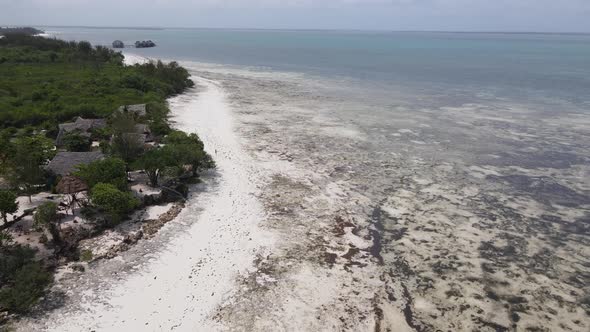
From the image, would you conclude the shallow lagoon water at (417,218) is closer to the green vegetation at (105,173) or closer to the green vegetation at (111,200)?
the green vegetation at (111,200)

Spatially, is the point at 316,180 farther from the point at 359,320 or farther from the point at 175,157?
the point at 359,320

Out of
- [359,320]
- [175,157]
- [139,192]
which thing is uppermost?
[175,157]

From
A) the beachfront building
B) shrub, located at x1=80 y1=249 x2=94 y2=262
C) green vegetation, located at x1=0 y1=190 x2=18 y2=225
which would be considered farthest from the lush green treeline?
shrub, located at x1=80 y1=249 x2=94 y2=262

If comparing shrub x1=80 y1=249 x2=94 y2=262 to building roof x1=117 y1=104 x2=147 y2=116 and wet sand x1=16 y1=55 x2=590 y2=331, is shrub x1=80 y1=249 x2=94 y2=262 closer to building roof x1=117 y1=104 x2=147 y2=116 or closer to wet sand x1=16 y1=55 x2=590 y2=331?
wet sand x1=16 y1=55 x2=590 y2=331

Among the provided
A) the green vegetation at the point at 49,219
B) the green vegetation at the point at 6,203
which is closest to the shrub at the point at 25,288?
the green vegetation at the point at 49,219

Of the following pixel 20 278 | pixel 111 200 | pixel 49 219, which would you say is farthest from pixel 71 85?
pixel 20 278

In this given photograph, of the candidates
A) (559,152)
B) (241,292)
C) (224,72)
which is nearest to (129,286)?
(241,292)
